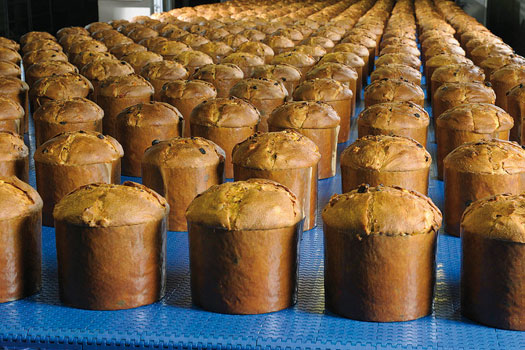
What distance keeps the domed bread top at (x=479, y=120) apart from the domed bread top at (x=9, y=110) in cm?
263

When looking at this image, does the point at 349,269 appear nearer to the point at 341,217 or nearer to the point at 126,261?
the point at 341,217

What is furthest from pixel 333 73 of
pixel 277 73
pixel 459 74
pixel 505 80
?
pixel 505 80

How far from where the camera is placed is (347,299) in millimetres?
2533

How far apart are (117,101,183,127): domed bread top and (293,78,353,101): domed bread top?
3.53ft

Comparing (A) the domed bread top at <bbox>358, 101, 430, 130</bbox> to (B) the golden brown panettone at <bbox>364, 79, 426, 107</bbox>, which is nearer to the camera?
(A) the domed bread top at <bbox>358, 101, 430, 130</bbox>

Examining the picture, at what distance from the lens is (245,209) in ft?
8.25

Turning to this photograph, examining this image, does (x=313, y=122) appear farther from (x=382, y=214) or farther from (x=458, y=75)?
(x=458, y=75)

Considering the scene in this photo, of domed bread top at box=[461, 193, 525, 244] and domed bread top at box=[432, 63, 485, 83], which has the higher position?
domed bread top at box=[461, 193, 525, 244]

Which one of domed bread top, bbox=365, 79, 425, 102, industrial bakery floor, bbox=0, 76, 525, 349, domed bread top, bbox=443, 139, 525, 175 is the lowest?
industrial bakery floor, bbox=0, 76, 525, 349

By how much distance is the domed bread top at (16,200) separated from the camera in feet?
8.45

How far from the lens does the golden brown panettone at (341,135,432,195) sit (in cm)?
334

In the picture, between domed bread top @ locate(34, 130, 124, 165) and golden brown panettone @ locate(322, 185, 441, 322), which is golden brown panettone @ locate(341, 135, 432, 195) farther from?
domed bread top @ locate(34, 130, 124, 165)

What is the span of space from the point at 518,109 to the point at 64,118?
2.97m

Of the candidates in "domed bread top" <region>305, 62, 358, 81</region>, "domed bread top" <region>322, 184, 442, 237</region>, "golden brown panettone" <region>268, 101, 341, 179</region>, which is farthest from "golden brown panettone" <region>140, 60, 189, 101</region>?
"domed bread top" <region>322, 184, 442, 237</region>
